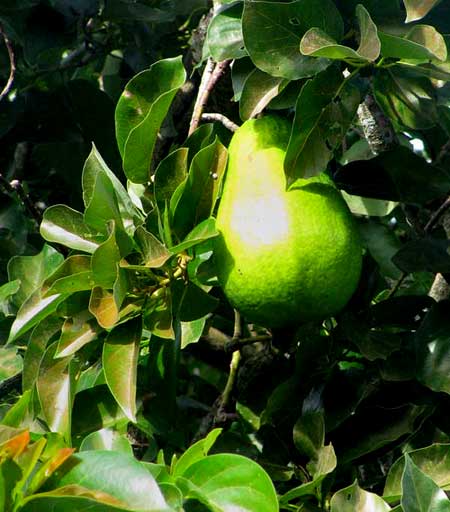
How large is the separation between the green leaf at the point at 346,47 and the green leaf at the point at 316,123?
7cm

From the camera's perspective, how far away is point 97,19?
1.92 m

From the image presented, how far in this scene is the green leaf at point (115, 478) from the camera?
32.6 inches

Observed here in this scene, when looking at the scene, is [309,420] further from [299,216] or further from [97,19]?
[97,19]

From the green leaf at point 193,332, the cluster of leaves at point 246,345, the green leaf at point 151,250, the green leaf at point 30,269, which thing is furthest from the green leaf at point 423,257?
the green leaf at point 30,269

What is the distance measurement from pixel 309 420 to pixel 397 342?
162mm

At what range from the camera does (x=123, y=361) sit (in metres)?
1.08

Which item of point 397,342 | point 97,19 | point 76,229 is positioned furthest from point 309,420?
point 97,19

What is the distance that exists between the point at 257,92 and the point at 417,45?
0.25 meters

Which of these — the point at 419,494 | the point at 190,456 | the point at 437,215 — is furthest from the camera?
the point at 437,215

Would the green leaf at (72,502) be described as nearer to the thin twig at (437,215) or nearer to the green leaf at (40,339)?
the green leaf at (40,339)

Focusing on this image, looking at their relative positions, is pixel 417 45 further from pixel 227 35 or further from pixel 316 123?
pixel 227 35

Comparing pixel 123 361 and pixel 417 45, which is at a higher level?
pixel 417 45

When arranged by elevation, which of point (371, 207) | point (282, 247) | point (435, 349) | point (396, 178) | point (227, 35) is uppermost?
point (227, 35)

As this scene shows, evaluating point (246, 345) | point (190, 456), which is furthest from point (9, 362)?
point (190, 456)
